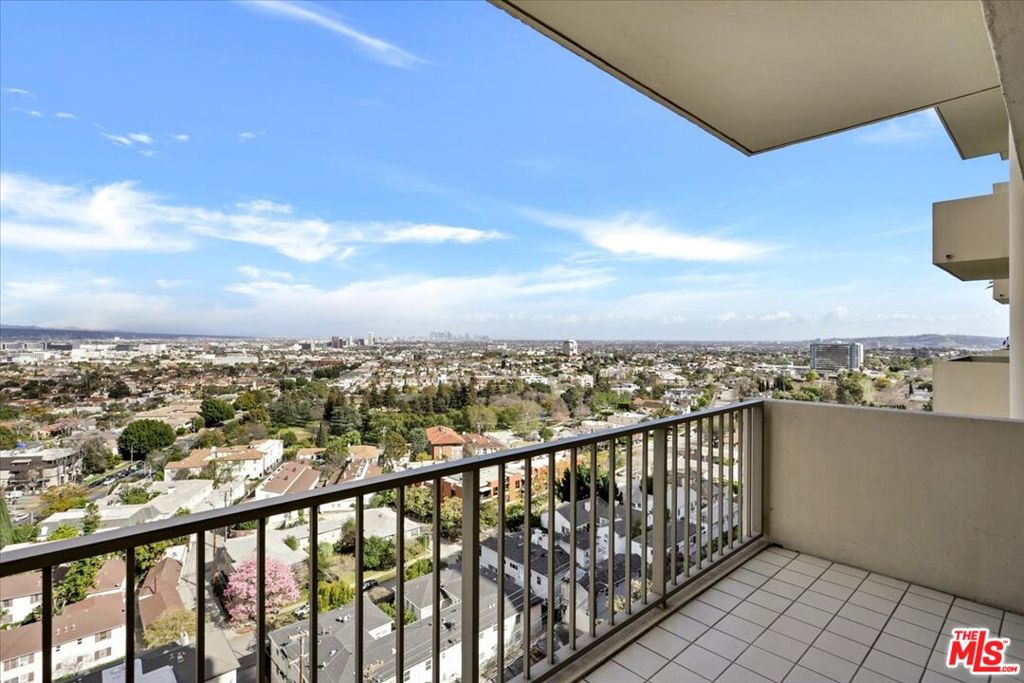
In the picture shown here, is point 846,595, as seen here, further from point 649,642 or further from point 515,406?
point 515,406

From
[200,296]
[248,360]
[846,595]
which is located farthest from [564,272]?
[846,595]

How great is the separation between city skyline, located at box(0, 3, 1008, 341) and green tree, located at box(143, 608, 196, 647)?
3.00 meters

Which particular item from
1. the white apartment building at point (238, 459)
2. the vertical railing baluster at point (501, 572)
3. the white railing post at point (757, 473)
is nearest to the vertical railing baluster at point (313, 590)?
the vertical railing baluster at point (501, 572)

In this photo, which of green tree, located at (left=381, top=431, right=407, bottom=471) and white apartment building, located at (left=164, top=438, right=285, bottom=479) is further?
white apartment building, located at (left=164, top=438, right=285, bottom=479)

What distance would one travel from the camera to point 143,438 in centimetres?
→ 269

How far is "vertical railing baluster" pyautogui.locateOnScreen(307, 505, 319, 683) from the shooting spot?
52.3 inches

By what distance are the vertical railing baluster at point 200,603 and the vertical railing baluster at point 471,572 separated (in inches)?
31.9

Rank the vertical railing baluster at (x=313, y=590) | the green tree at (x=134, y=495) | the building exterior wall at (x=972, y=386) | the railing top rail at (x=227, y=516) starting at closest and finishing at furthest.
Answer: the railing top rail at (x=227, y=516) < the vertical railing baluster at (x=313, y=590) < the green tree at (x=134, y=495) < the building exterior wall at (x=972, y=386)

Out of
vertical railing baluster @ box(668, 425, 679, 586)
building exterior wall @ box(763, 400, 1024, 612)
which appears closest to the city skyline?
building exterior wall @ box(763, 400, 1024, 612)

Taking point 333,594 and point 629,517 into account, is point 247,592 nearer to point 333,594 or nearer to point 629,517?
point 333,594

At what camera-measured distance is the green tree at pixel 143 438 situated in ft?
8.45

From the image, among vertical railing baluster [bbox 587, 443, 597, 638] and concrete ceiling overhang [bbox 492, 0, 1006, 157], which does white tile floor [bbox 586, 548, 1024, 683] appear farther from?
concrete ceiling overhang [bbox 492, 0, 1006, 157]

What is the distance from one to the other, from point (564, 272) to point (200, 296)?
35.7 ft

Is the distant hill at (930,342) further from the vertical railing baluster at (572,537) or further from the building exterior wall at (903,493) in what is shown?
the vertical railing baluster at (572,537)
